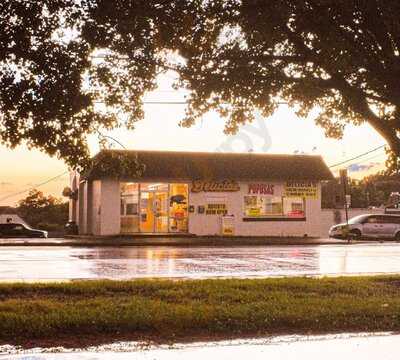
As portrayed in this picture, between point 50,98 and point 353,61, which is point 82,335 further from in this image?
point 353,61

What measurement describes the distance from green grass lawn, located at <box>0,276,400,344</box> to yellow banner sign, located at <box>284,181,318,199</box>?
1035 inches

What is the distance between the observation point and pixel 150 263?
1852 cm

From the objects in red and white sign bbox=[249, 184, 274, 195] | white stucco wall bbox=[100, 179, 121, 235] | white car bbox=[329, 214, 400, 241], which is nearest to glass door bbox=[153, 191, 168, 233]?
white stucco wall bbox=[100, 179, 121, 235]

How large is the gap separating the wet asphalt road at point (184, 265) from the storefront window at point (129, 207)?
46.6ft

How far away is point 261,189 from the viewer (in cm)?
3856

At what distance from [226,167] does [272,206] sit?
12.3ft

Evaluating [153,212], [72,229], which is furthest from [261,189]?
[72,229]

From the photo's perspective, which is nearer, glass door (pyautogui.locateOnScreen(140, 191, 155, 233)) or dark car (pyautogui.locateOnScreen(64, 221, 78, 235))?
glass door (pyautogui.locateOnScreen(140, 191, 155, 233))

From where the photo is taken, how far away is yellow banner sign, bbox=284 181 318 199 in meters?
39.1

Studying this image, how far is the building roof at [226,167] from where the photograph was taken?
3628cm

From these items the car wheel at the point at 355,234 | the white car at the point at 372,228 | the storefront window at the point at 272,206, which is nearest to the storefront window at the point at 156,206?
the storefront window at the point at 272,206

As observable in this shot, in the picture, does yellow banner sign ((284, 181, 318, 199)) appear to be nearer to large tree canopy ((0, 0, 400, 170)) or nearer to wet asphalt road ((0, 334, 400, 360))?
large tree canopy ((0, 0, 400, 170))

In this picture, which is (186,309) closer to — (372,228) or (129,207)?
(129,207)

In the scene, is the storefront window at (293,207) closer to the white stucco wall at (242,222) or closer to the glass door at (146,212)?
the white stucco wall at (242,222)
